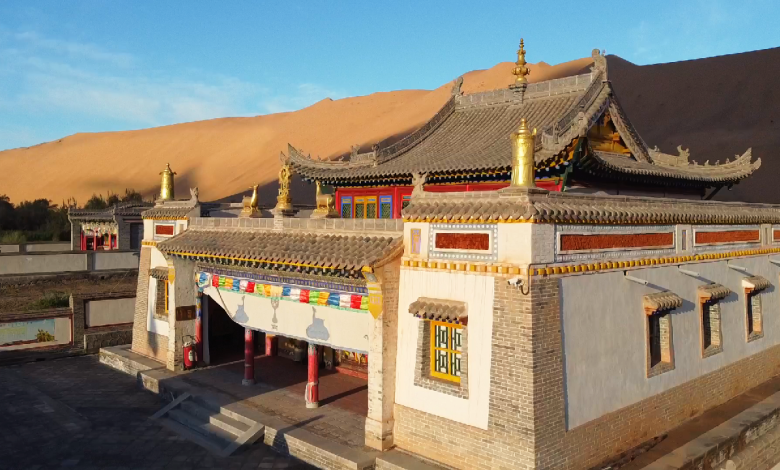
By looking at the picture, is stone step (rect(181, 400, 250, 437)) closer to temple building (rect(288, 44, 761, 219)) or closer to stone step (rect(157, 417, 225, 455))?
stone step (rect(157, 417, 225, 455))

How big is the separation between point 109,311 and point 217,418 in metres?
10.3

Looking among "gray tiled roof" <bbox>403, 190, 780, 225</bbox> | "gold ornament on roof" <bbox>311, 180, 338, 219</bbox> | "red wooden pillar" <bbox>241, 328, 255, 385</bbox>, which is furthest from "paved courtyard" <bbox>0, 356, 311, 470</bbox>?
"gray tiled roof" <bbox>403, 190, 780, 225</bbox>

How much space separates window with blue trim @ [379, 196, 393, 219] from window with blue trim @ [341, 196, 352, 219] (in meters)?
1.35

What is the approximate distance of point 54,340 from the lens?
20.3 meters

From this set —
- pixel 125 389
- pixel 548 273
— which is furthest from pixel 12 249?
pixel 548 273

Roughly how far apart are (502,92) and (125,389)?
13682 millimetres

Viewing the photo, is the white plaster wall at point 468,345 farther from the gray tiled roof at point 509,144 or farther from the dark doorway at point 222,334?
→ the dark doorway at point 222,334

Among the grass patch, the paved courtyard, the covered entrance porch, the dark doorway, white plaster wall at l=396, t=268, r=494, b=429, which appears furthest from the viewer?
the grass patch

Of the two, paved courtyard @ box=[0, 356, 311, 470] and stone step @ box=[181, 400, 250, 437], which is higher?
stone step @ box=[181, 400, 250, 437]

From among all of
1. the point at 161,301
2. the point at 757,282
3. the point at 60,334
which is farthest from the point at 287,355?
the point at 757,282

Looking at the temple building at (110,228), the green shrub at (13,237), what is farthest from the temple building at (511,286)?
the green shrub at (13,237)

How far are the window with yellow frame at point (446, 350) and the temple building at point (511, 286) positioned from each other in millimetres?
38

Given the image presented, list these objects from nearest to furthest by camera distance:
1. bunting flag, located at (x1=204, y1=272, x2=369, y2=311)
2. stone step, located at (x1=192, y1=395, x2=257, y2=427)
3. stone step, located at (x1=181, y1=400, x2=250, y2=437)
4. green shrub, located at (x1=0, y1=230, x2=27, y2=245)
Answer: bunting flag, located at (x1=204, y1=272, x2=369, y2=311) < stone step, located at (x1=181, y1=400, x2=250, y2=437) < stone step, located at (x1=192, y1=395, x2=257, y2=427) < green shrub, located at (x1=0, y1=230, x2=27, y2=245)

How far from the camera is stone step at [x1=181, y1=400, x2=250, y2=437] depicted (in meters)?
12.7
